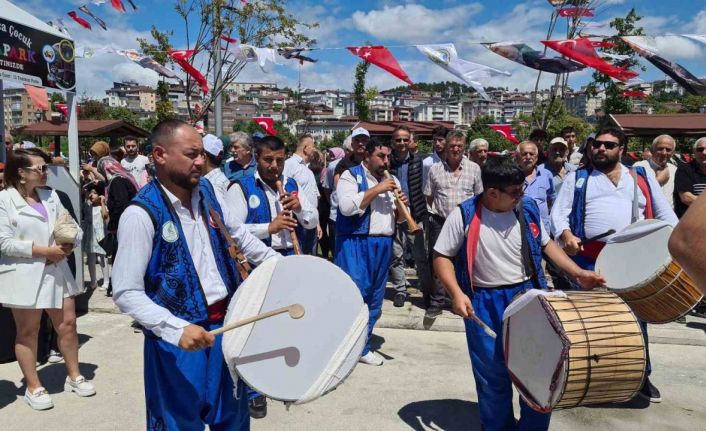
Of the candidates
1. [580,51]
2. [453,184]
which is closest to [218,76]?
[580,51]

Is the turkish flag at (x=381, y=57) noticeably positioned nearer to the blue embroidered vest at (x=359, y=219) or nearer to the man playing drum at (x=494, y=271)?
the blue embroidered vest at (x=359, y=219)

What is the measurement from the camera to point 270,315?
231cm

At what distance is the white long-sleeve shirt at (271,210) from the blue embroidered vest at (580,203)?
79.4 inches

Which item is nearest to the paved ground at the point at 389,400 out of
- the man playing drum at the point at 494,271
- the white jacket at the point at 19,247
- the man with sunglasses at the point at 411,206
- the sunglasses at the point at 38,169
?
the man playing drum at the point at 494,271

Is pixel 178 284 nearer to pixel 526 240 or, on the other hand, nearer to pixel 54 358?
pixel 526 240

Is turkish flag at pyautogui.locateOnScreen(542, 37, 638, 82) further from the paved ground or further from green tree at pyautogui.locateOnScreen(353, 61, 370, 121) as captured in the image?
green tree at pyautogui.locateOnScreen(353, 61, 370, 121)

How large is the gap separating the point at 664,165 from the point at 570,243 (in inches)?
147

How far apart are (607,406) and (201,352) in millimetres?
3165

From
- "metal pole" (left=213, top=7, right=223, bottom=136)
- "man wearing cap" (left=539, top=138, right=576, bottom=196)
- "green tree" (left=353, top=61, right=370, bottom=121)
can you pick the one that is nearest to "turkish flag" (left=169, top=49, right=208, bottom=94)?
"metal pole" (left=213, top=7, right=223, bottom=136)

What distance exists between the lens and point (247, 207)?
425 centimetres

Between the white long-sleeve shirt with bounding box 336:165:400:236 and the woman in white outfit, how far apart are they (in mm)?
2195

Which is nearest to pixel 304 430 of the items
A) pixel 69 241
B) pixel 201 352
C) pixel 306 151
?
pixel 201 352

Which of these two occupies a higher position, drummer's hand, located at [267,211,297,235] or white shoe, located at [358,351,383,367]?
drummer's hand, located at [267,211,297,235]

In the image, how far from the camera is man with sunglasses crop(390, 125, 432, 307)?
685 centimetres
